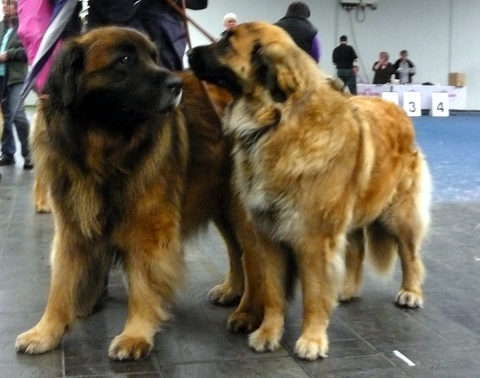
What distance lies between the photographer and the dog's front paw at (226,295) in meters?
3.32

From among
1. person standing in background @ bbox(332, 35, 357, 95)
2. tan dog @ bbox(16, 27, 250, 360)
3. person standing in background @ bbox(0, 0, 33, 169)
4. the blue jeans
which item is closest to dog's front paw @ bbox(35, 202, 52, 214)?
person standing in background @ bbox(0, 0, 33, 169)

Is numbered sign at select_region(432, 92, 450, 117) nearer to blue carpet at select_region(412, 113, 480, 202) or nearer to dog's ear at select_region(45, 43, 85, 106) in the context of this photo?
blue carpet at select_region(412, 113, 480, 202)

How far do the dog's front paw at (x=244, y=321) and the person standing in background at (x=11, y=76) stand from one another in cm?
478

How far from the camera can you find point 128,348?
8.41 feet

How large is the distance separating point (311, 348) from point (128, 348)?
713mm

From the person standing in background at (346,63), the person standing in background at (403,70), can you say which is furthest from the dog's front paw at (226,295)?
the person standing in background at (403,70)

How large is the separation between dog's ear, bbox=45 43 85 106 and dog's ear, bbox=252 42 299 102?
669mm

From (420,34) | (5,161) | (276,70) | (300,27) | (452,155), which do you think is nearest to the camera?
(276,70)

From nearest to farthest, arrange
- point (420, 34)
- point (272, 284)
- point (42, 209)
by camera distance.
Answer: point (272, 284)
point (42, 209)
point (420, 34)

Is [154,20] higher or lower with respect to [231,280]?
higher

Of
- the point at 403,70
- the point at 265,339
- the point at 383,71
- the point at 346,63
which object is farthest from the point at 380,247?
the point at 403,70

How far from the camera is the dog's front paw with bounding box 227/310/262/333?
9.57ft

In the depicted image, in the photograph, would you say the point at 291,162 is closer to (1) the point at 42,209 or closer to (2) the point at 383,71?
(1) the point at 42,209

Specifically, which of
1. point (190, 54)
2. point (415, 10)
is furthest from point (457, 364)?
point (415, 10)
